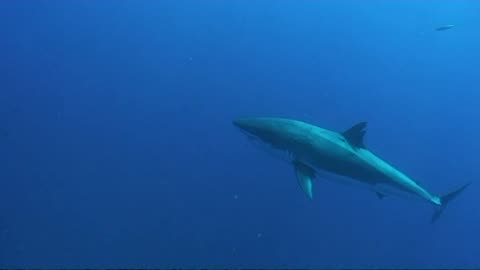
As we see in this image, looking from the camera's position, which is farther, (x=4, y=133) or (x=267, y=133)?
(x=4, y=133)

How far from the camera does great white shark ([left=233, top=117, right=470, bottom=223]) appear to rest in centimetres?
608

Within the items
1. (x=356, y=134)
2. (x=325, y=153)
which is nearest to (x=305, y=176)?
(x=325, y=153)

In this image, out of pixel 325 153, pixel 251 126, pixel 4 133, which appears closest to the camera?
pixel 325 153

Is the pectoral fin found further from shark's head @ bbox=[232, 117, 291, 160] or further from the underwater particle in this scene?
the underwater particle

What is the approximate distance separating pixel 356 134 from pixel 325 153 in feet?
1.60

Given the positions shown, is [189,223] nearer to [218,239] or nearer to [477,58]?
[218,239]

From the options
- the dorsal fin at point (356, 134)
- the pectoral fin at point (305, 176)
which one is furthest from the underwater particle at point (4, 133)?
the dorsal fin at point (356, 134)

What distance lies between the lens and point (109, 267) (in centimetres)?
1334

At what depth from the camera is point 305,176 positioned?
6129 mm

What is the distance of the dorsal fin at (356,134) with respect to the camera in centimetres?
605

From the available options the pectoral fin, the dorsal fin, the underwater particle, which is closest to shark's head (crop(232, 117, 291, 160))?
the pectoral fin

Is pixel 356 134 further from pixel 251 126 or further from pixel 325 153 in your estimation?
pixel 251 126

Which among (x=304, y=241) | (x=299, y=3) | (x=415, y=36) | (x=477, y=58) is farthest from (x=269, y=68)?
(x=477, y=58)

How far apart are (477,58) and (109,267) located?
22534 mm
